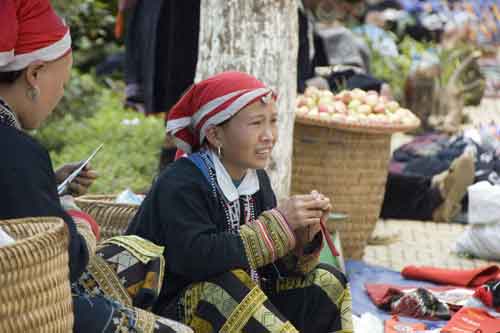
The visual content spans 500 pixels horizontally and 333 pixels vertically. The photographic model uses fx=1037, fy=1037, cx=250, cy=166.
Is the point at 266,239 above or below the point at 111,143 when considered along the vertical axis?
above

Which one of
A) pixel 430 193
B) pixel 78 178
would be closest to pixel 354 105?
pixel 430 193

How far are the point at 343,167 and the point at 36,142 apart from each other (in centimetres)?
361

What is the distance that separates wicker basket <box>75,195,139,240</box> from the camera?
14.9 feet

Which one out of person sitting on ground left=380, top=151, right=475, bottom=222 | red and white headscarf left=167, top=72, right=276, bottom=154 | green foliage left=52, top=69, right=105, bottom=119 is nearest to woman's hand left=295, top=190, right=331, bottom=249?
red and white headscarf left=167, top=72, right=276, bottom=154

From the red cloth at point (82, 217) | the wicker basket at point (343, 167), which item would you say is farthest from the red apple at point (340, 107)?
the red cloth at point (82, 217)

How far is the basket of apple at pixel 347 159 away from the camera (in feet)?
19.9

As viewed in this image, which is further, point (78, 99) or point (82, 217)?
point (78, 99)

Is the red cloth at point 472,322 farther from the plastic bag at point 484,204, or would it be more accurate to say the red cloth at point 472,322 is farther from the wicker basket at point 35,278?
the wicker basket at point 35,278

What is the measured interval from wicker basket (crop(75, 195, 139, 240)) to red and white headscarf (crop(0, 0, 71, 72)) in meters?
1.74

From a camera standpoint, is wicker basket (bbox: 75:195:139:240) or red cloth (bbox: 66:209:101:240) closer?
red cloth (bbox: 66:209:101:240)

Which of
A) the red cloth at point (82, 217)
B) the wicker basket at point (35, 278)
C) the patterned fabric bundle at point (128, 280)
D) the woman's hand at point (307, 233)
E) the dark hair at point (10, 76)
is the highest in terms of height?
the dark hair at point (10, 76)

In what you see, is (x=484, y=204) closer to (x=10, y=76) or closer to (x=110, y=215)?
(x=110, y=215)

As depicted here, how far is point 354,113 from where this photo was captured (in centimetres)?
615

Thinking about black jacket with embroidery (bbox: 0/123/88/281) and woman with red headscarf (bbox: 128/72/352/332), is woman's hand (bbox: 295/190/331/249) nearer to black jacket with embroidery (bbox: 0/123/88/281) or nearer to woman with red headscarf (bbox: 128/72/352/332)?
woman with red headscarf (bbox: 128/72/352/332)
